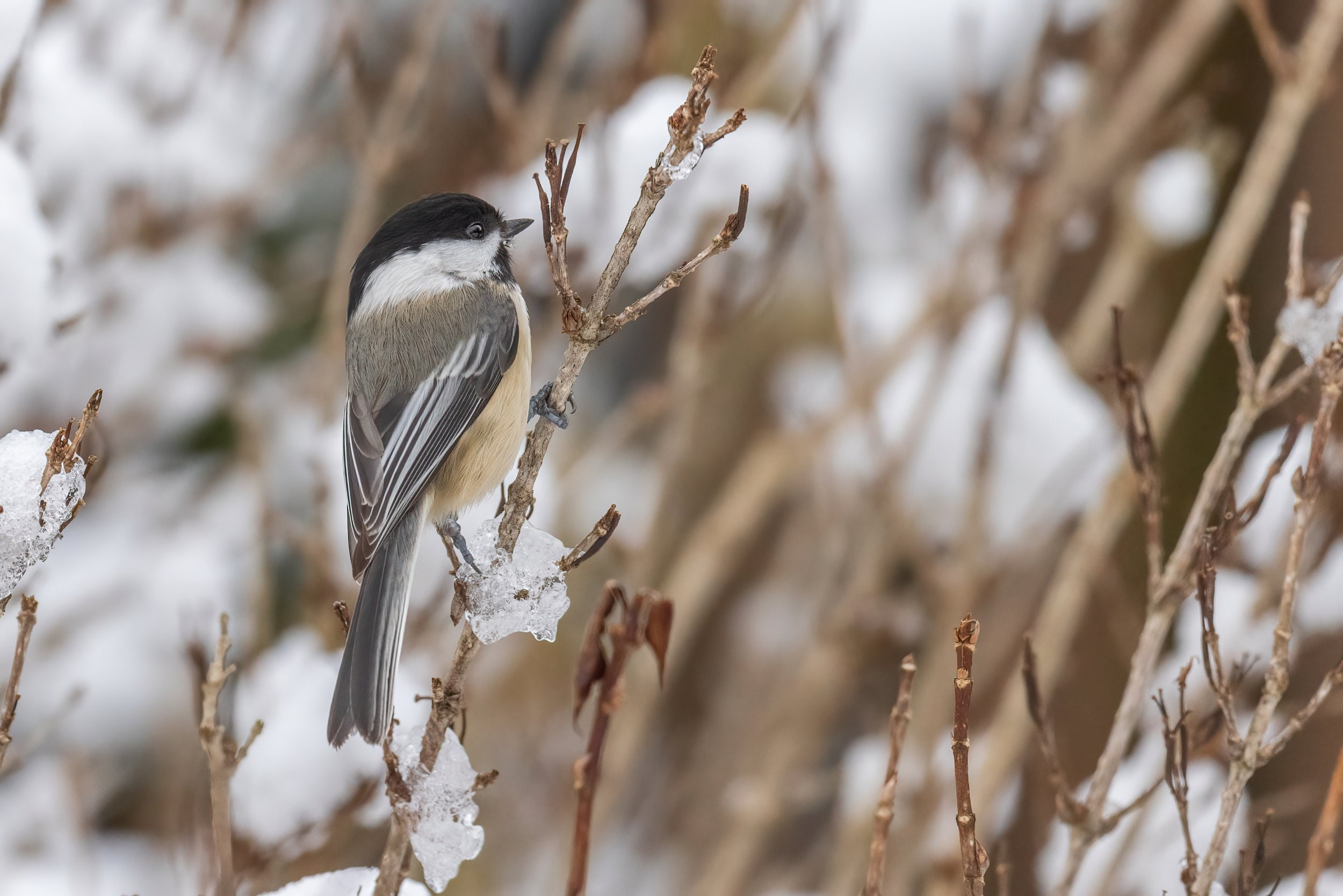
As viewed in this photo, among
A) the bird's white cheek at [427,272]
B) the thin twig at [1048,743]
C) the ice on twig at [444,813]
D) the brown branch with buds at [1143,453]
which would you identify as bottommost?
the thin twig at [1048,743]

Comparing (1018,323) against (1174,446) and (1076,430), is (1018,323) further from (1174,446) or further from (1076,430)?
(1174,446)

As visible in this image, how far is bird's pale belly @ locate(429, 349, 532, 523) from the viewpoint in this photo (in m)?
1.61

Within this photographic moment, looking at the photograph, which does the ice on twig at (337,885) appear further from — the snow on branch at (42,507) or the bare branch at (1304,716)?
the bare branch at (1304,716)

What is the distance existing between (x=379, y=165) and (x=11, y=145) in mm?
563

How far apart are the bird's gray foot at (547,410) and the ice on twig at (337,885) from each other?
0.46m

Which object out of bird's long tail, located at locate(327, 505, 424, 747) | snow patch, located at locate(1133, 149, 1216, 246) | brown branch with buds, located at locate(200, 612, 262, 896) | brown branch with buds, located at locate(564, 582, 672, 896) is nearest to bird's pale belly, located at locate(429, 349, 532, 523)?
bird's long tail, located at locate(327, 505, 424, 747)

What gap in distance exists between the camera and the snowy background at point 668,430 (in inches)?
63.6

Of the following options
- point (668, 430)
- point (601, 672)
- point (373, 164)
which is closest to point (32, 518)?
point (601, 672)

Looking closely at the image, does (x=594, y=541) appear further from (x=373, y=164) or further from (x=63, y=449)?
(x=373, y=164)

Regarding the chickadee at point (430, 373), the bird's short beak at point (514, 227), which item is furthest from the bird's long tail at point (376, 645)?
the bird's short beak at point (514, 227)

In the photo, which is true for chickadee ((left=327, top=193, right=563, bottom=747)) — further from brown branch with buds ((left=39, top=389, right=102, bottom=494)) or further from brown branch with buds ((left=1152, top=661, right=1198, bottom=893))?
brown branch with buds ((left=1152, top=661, right=1198, bottom=893))

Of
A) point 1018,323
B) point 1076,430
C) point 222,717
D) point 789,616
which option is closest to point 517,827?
point 789,616

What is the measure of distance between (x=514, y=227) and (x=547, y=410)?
2.20 feet

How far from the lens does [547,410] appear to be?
106 centimetres
